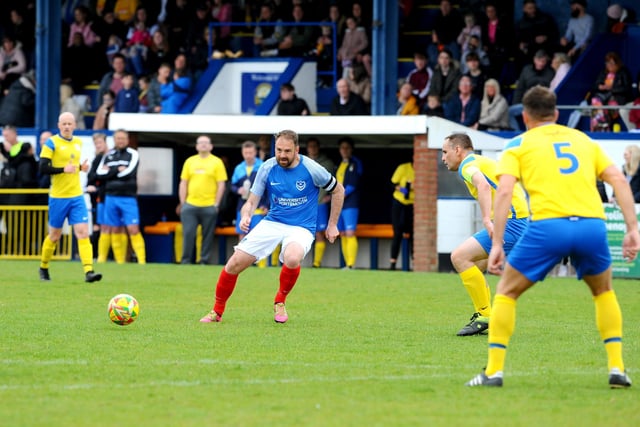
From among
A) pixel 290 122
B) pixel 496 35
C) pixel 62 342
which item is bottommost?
pixel 62 342

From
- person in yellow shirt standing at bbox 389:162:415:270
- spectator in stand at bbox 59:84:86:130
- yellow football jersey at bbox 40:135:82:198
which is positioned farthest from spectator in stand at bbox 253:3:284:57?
yellow football jersey at bbox 40:135:82:198

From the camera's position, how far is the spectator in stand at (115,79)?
995 inches

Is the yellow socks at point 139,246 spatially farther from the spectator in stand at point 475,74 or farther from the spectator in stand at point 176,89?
the spectator in stand at point 475,74

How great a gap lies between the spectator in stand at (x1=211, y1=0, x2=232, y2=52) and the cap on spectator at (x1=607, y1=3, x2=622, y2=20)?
797 centimetres

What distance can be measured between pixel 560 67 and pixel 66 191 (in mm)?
9948

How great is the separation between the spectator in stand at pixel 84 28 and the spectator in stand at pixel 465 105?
8848 mm

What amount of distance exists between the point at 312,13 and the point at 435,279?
30.2 ft

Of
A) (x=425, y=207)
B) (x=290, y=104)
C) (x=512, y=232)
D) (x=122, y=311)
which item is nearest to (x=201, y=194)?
(x=290, y=104)

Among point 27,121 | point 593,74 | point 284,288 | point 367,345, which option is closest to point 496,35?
point 593,74

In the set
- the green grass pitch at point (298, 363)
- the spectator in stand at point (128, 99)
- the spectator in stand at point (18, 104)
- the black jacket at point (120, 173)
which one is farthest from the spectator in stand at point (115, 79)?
the green grass pitch at point (298, 363)

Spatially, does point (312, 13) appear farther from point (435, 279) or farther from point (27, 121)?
point (435, 279)

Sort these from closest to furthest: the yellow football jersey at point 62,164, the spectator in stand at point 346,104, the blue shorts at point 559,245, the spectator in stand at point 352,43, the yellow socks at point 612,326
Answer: the blue shorts at point 559,245 → the yellow socks at point 612,326 → the yellow football jersey at point 62,164 → the spectator in stand at point 346,104 → the spectator in stand at point 352,43

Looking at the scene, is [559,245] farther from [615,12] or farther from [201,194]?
[615,12]

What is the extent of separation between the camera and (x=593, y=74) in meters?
22.8
